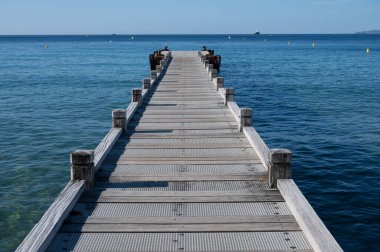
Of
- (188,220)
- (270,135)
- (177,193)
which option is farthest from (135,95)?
(188,220)

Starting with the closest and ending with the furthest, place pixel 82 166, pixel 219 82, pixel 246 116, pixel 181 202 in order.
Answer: pixel 181 202 < pixel 82 166 < pixel 246 116 < pixel 219 82

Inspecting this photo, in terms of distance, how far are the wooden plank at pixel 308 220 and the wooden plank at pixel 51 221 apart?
348 cm

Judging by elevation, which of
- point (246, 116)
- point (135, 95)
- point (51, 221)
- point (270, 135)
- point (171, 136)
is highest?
point (246, 116)

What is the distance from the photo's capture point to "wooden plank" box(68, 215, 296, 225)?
22.2 feet

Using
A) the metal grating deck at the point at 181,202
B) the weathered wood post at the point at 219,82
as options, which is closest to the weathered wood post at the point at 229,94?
the weathered wood post at the point at 219,82

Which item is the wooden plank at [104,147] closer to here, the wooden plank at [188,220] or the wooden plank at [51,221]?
the wooden plank at [51,221]

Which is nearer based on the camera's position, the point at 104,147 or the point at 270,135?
the point at 104,147

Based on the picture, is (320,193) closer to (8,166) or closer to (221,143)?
(221,143)

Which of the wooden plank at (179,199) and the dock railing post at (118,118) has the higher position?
the dock railing post at (118,118)

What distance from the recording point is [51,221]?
632 cm

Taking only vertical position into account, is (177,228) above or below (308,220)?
below

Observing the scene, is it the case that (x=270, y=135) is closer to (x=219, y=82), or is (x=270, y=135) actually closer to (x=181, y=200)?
(x=219, y=82)

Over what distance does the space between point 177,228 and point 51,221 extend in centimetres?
181

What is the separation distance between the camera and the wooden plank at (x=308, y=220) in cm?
570
